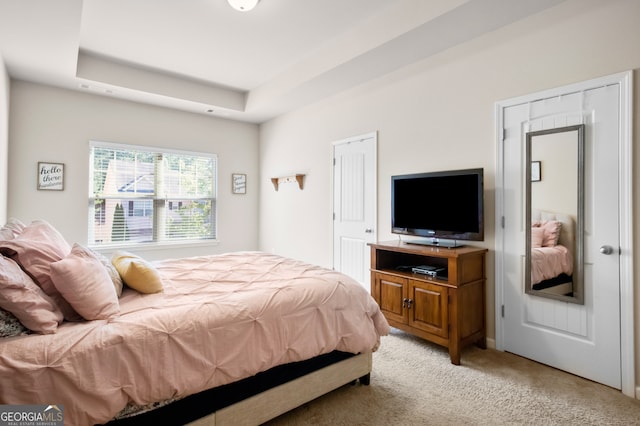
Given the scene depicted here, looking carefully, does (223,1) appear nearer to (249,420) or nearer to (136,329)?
(136,329)

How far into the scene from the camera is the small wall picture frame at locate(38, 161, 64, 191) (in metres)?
3.99

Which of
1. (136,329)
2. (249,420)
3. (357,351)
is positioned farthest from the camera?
(357,351)

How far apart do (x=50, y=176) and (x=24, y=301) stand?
354 cm

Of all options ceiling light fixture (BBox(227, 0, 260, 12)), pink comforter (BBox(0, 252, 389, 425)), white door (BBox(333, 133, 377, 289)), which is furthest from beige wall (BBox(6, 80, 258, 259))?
pink comforter (BBox(0, 252, 389, 425))

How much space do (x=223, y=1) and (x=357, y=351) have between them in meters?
2.99

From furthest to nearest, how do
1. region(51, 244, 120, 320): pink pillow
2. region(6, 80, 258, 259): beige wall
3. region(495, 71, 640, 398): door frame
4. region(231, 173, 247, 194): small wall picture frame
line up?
region(231, 173, 247, 194): small wall picture frame, region(6, 80, 258, 259): beige wall, region(495, 71, 640, 398): door frame, region(51, 244, 120, 320): pink pillow

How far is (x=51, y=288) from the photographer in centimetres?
157

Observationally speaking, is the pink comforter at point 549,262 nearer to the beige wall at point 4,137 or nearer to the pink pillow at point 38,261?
the pink pillow at point 38,261

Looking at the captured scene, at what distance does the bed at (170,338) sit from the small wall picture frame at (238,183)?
347 centimetres

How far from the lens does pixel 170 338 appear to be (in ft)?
4.90

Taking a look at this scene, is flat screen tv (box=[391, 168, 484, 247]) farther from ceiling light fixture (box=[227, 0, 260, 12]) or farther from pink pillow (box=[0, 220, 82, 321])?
pink pillow (box=[0, 220, 82, 321])

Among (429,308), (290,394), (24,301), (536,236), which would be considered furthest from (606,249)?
(24,301)

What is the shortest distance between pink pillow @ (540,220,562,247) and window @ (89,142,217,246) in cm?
456

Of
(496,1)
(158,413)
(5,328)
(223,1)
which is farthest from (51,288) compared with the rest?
(496,1)
